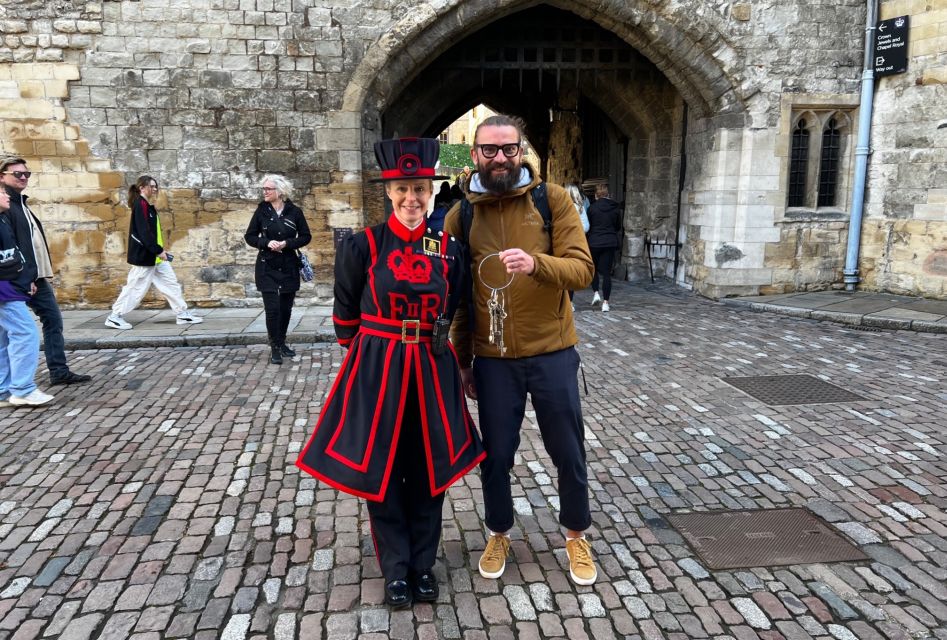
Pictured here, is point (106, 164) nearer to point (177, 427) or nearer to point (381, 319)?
point (177, 427)

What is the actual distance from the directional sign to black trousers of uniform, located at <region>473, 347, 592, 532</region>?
30.3 ft

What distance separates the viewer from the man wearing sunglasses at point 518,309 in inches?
105

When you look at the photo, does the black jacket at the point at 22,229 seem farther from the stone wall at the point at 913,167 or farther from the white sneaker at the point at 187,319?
the stone wall at the point at 913,167

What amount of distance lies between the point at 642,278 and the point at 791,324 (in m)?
4.41

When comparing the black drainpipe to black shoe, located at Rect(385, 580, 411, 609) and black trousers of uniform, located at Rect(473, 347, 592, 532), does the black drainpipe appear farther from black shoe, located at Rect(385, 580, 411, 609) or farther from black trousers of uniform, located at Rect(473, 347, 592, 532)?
black shoe, located at Rect(385, 580, 411, 609)

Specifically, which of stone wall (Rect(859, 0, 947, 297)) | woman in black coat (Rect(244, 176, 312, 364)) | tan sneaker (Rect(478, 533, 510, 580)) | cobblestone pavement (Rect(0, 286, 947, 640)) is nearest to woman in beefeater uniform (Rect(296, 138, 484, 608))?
tan sneaker (Rect(478, 533, 510, 580))

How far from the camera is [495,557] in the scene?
9.92 feet

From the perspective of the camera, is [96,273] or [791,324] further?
[96,273]

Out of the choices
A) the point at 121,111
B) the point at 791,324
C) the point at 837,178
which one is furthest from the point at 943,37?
the point at 121,111

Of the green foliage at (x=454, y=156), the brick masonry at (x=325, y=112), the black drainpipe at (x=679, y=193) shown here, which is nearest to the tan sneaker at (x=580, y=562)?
the brick masonry at (x=325, y=112)

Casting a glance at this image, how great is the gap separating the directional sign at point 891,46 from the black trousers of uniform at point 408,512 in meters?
9.84

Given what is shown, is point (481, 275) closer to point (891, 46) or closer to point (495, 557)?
point (495, 557)

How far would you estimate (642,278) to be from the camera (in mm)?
12898

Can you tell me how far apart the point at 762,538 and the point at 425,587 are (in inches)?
64.8
